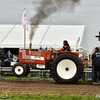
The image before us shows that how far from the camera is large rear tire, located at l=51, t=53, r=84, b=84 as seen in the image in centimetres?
1036

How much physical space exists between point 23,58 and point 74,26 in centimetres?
1116

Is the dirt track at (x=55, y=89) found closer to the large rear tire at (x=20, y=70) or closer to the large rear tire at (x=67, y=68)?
the large rear tire at (x=67, y=68)

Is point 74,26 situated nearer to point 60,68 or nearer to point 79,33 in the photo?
point 79,33

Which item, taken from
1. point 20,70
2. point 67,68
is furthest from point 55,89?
point 20,70

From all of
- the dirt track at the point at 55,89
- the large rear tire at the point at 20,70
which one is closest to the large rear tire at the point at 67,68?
the dirt track at the point at 55,89

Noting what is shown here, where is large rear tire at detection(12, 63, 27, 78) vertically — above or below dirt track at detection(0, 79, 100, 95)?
above

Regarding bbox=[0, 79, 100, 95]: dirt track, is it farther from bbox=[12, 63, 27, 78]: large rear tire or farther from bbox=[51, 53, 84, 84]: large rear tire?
bbox=[12, 63, 27, 78]: large rear tire

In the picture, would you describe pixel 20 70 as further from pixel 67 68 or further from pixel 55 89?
pixel 55 89

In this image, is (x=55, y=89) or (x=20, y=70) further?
(x=20, y=70)

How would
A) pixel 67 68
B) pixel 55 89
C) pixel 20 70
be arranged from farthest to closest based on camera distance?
pixel 20 70 → pixel 67 68 → pixel 55 89

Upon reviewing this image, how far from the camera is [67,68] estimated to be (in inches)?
413

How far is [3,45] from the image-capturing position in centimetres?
2330

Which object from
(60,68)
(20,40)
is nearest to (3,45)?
(20,40)

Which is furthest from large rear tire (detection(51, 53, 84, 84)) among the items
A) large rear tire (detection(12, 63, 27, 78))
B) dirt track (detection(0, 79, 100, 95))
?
large rear tire (detection(12, 63, 27, 78))
